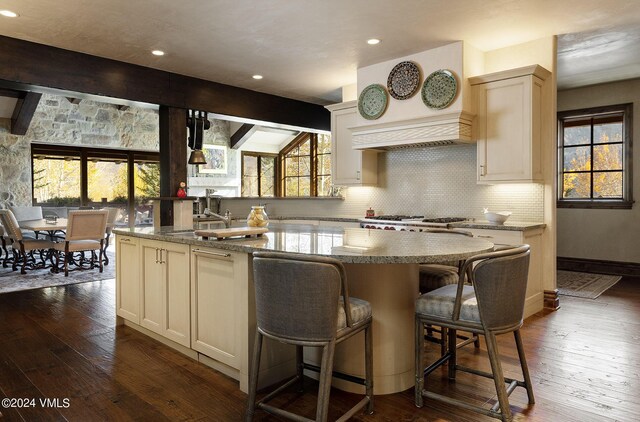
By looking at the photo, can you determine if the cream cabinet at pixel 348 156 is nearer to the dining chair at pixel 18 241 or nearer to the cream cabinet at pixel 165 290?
the cream cabinet at pixel 165 290

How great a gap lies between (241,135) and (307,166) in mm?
1758

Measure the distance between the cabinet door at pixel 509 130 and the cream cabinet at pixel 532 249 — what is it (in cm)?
55

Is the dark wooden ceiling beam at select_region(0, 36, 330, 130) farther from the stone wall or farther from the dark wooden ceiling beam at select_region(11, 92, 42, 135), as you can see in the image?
the stone wall

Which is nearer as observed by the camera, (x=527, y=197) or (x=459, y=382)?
(x=459, y=382)

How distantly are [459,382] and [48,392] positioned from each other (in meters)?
2.30

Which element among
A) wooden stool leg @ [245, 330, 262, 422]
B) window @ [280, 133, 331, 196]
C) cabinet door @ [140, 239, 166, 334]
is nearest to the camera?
wooden stool leg @ [245, 330, 262, 422]

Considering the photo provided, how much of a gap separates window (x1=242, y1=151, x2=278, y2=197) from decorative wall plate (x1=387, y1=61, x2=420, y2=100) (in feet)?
21.5

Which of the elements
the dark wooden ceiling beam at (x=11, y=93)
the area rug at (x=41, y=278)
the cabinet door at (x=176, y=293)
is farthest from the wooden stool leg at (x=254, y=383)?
the dark wooden ceiling beam at (x=11, y=93)

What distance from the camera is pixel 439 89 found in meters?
4.34

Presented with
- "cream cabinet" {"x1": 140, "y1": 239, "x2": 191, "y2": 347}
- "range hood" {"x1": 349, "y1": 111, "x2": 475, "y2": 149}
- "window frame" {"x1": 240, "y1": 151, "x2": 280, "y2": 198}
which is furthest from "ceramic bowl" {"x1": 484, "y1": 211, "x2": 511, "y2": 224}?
"window frame" {"x1": 240, "y1": 151, "x2": 280, "y2": 198}

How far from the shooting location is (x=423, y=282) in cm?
264

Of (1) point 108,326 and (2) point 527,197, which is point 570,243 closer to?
(2) point 527,197

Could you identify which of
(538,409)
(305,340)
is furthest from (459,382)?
(305,340)

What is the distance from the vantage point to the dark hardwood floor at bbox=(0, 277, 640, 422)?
2.14m
